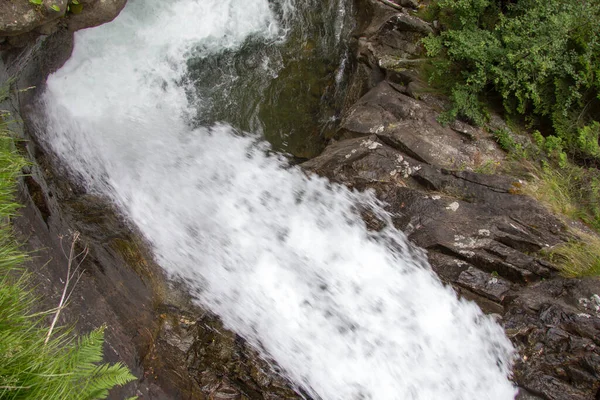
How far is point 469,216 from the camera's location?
5.32 meters

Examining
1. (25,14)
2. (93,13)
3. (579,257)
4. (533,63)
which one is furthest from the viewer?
(533,63)

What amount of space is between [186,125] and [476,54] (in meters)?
4.03

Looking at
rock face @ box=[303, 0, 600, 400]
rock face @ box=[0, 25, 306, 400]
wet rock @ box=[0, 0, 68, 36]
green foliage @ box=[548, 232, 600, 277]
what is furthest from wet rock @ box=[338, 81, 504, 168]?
wet rock @ box=[0, 0, 68, 36]

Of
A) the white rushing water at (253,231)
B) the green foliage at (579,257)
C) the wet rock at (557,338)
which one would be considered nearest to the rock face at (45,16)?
the white rushing water at (253,231)

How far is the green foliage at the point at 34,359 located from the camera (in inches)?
133

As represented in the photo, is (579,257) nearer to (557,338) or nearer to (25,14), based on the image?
(557,338)

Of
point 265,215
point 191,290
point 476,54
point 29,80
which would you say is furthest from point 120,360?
point 476,54

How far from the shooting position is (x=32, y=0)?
437cm

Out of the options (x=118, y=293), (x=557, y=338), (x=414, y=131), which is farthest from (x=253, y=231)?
(x=557, y=338)

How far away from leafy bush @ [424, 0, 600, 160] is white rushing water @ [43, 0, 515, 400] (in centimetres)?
214

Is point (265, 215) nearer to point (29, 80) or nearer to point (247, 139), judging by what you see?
point (247, 139)

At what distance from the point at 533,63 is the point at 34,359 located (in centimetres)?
601

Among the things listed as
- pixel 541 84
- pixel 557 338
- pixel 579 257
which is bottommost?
pixel 557 338

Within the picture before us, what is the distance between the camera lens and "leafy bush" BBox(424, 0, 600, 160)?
543cm
